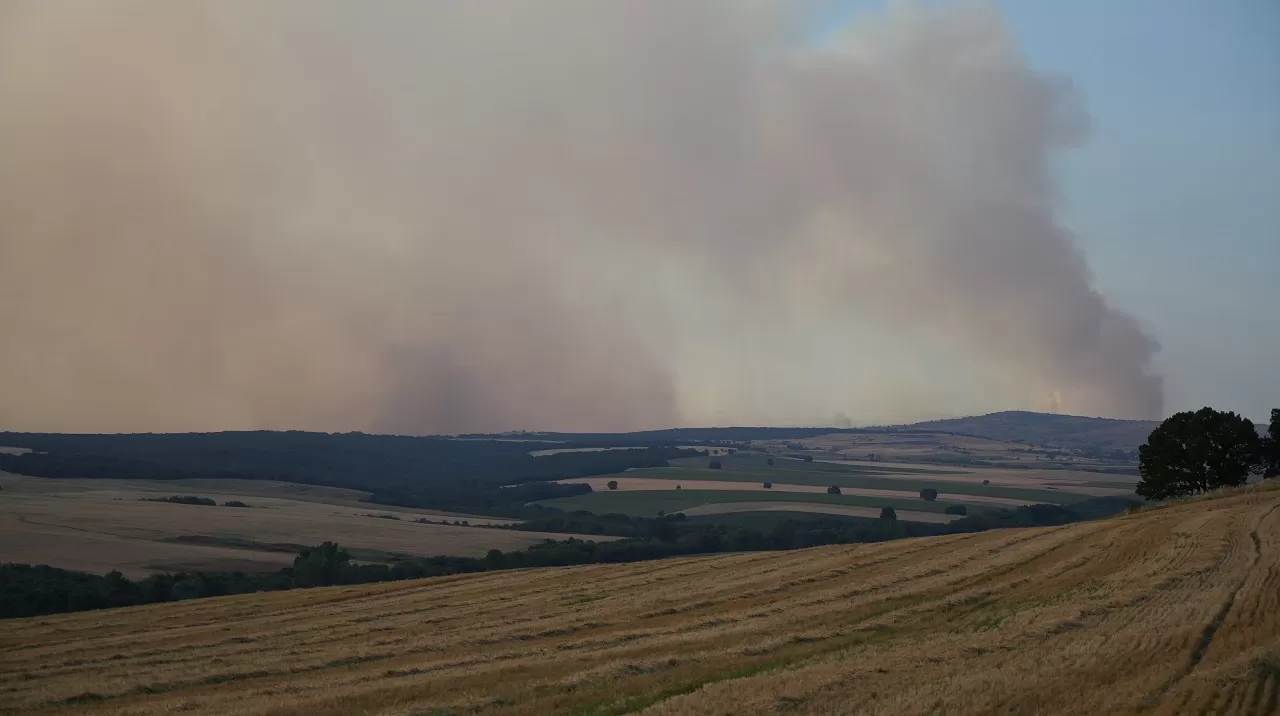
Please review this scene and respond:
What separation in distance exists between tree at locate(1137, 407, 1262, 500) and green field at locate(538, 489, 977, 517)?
2153 inches

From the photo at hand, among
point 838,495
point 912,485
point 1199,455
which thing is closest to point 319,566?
point 1199,455

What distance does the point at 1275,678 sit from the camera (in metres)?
19.0

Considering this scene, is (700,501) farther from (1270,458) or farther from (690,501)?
(1270,458)

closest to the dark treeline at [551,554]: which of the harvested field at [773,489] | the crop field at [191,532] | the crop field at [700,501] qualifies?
the crop field at [191,532]

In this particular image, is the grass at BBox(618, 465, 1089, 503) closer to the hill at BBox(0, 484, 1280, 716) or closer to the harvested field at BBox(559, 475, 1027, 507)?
the harvested field at BBox(559, 475, 1027, 507)

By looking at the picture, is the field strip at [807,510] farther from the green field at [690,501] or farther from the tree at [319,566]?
the tree at [319,566]

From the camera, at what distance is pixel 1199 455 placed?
7781 cm

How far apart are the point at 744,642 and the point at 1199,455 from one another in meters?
64.0

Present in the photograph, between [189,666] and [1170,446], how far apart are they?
73020 mm

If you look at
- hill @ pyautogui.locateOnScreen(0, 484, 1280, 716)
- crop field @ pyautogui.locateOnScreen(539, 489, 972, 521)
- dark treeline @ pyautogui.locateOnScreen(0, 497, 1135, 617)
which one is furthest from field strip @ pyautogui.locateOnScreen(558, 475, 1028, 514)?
hill @ pyautogui.locateOnScreen(0, 484, 1280, 716)

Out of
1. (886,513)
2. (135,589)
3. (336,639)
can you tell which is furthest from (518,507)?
(336,639)

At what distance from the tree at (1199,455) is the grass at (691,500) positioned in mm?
56197

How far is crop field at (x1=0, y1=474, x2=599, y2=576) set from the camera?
76062 mm

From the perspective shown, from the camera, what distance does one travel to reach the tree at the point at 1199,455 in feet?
252
